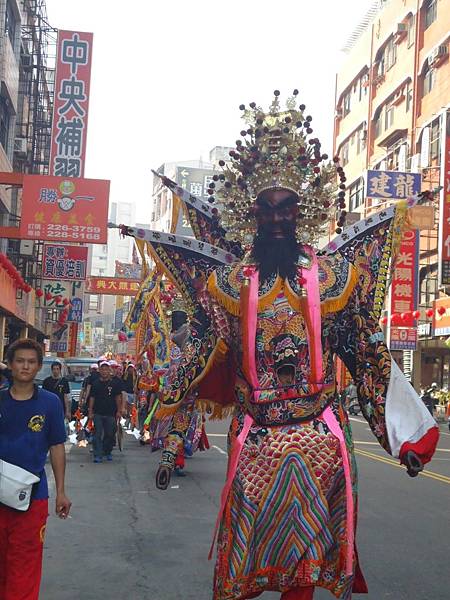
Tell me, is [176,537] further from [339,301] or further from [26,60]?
[26,60]

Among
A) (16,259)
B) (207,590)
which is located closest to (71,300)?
(16,259)

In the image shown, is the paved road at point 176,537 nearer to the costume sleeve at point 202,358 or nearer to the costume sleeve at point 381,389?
the costume sleeve at point 202,358

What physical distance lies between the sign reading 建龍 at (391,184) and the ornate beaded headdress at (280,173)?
29808mm

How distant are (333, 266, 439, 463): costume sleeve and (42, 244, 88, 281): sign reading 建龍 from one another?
2783cm

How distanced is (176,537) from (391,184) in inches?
1113

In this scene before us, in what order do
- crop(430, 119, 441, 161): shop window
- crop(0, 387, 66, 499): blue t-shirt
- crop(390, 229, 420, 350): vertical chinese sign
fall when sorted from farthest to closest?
crop(430, 119, 441, 161): shop window → crop(390, 229, 420, 350): vertical chinese sign → crop(0, 387, 66, 499): blue t-shirt

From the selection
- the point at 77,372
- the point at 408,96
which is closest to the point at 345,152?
the point at 408,96

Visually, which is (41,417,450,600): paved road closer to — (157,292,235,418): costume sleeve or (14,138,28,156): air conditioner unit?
(157,292,235,418): costume sleeve

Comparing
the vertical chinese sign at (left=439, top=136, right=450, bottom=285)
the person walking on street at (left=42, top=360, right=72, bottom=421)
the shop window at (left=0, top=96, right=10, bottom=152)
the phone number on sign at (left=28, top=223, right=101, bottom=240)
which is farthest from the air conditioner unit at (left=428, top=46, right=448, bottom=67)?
the person walking on street at (left=42, top=360, right=72, bottom=421)

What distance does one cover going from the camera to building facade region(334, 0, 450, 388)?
3653 centimetres

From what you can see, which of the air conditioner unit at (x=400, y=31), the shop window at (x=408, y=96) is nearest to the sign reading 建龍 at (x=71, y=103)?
the shop window at (x=408, y=96)

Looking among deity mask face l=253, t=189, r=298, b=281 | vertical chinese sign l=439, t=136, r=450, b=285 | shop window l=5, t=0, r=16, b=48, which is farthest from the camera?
shop window l=5, t=0, r=16, b=48

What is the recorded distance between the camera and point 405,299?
35188 millimetres

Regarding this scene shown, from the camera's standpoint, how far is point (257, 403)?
4.07m
